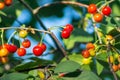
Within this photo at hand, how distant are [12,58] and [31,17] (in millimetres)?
704

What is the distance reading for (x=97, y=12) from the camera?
8.18ft

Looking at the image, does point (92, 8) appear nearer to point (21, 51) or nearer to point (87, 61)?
point (87, 61)

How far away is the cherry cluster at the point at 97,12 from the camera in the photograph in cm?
238

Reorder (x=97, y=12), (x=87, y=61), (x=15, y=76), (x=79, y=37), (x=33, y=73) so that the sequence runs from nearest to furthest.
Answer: (x=15, y=76)
(x=33, y=73)
(x=87, y=61)
(x=97, y=12)
(x=79, y=37)

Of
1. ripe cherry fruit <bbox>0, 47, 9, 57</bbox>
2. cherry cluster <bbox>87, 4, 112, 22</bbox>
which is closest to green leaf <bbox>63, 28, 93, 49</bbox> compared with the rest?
cherry cluster <bbox>87, 4, 112, 22</bbox>

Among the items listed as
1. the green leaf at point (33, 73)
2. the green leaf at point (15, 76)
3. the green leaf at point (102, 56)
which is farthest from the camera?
the green leaf at point (102, 56)

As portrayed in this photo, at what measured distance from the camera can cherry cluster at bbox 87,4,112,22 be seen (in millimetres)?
2377

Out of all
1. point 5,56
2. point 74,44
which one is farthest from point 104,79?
point 5,56

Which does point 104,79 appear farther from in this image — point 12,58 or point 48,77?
point 48,77

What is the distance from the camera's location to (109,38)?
229 cm

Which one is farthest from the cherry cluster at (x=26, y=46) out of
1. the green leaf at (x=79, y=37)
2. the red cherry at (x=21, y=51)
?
the green leaf at (x=79, y=37)

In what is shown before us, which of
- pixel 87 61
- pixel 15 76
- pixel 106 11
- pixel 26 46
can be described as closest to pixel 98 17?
pixel 106 11

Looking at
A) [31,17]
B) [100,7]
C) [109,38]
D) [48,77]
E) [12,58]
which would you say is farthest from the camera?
[31,17]

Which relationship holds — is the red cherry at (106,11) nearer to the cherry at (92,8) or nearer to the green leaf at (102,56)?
the cherry at (92,8)
